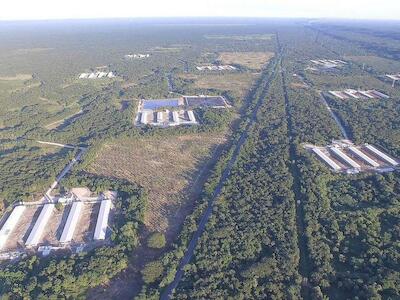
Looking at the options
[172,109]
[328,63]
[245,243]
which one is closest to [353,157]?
[245,243]

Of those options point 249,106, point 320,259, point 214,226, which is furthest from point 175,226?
point 249,106

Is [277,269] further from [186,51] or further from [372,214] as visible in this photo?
[186,51]

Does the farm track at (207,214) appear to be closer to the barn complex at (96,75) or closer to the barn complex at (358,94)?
the barn complex at (358,94)

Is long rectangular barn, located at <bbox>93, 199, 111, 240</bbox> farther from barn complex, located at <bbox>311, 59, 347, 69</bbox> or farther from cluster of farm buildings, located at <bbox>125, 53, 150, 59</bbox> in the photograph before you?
cluster of farm buildings, located at <bbox>125, 53, 150, 59</bbox>

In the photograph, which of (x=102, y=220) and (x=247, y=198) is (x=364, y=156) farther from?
(x=102, y=220)

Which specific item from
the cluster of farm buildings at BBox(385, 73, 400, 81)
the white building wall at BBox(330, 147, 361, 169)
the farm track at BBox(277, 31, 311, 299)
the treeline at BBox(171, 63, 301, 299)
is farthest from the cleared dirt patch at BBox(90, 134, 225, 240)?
the cluster of farm buildings at BBox(385, 73, 400, 81)

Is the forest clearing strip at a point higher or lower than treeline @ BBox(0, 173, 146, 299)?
lower
